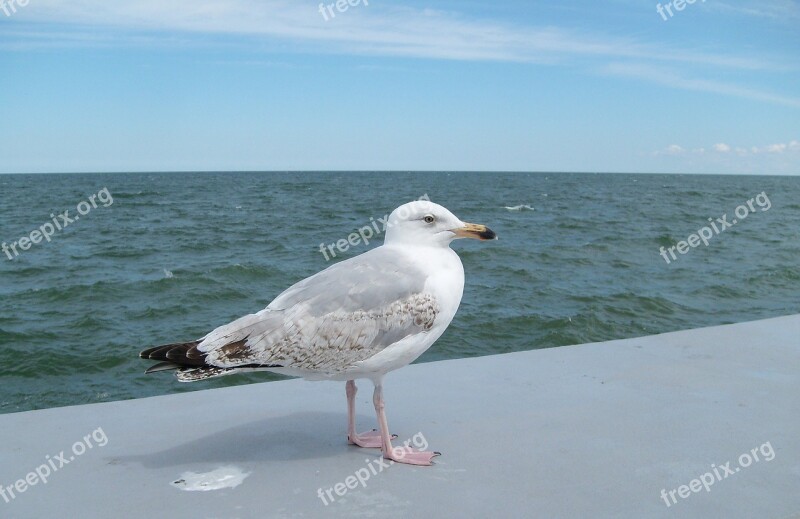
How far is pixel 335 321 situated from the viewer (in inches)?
120

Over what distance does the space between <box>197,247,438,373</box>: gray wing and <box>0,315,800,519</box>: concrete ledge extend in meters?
0.41

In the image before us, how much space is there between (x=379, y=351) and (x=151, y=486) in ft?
3.30

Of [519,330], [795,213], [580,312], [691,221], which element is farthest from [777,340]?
[795,213]

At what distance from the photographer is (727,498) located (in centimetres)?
255

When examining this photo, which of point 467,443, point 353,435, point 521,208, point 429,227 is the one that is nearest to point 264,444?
point 353,435

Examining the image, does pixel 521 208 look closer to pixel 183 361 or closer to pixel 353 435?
pixel 353 435

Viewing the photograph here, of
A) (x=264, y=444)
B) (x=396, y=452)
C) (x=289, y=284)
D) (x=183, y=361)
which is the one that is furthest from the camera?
(x=289, y=284)

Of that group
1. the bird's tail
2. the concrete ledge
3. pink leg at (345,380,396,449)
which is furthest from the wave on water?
the bird's tail

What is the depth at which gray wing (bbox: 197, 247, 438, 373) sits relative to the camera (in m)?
2.96

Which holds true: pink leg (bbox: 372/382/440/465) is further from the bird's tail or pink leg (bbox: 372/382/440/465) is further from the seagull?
the bird's tail

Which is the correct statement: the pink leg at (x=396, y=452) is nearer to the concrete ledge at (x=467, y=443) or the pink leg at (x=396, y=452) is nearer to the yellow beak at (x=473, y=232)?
the concrete ledge at (x=467, y=443)

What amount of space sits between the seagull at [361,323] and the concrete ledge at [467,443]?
29cm

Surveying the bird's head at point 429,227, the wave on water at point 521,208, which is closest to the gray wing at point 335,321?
the bird's head at point 429,227

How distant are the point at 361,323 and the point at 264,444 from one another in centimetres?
65
